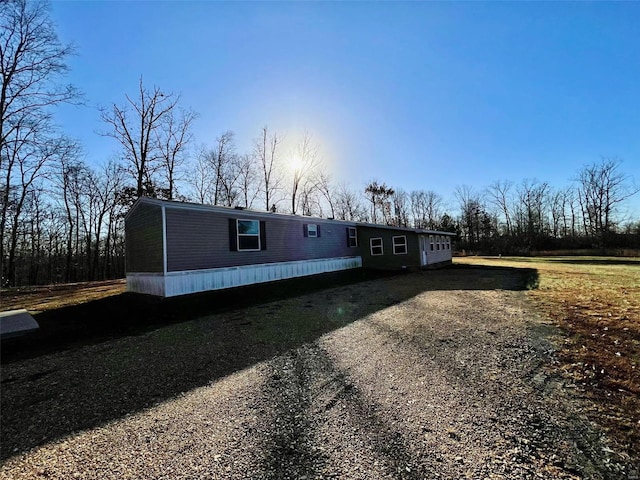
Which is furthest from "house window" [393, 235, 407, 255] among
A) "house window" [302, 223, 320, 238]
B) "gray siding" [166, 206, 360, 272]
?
"house window" [302, 223, 320, 238]

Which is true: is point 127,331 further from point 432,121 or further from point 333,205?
point 333,205

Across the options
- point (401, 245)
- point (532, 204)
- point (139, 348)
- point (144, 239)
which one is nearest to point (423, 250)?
point (401, 245)

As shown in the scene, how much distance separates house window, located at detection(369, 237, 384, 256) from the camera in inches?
693

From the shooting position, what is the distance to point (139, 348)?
5094 millimetres

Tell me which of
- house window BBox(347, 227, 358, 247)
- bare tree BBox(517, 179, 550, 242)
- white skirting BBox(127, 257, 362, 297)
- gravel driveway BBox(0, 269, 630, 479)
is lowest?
gravel driveway BBox(0, 269, 630, 479)

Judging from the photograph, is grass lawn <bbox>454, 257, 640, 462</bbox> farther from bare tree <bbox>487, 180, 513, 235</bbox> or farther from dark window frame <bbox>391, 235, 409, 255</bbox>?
bare tree <bbox>487, 180, 513, 235</bbox>

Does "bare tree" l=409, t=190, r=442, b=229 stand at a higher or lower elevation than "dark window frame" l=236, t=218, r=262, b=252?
higher

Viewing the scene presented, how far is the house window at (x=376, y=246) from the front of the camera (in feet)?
57.7

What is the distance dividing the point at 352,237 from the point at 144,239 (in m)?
11.1

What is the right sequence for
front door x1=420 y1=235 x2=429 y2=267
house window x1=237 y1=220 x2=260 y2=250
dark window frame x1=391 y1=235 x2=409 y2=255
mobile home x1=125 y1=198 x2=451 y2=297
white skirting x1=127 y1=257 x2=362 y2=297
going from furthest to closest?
dark window frame x1=391 y1=235 x2=409 y2=255 → front door x1=420 y1=235 x2=429 y2=267 → house window x1=237 y1=220 x2=260 y2=250 → mobile home x1=125 y1=198 x2=451 y2=297 → white skirting x1=127 y1=257 x2=362 y2=297

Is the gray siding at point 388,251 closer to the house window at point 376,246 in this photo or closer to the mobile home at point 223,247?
the mobile home at point 223,247

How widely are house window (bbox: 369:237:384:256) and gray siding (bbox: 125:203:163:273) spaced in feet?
39.2

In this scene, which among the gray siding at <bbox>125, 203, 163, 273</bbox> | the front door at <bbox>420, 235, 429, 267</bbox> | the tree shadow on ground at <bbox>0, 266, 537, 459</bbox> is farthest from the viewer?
the front door at <bbox>420, 235, 429, 267</bbox>

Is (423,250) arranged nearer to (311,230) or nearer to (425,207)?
(311,230)
